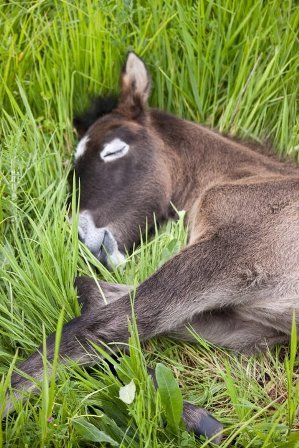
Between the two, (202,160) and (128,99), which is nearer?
(202,160)

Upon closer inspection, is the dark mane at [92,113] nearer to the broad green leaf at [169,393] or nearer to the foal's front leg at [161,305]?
the foal's front leg at [161,305]

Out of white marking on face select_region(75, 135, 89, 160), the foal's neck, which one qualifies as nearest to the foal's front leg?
the foal's neck

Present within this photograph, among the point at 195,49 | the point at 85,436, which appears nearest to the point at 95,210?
the point at 195,49

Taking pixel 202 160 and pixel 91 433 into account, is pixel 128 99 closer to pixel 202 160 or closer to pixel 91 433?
pixel 202 160

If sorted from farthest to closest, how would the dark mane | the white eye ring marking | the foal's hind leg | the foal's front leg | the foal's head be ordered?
the dark mane → the white eye ring marking → the foal's head → the foal's hind leg → the foal's front leg

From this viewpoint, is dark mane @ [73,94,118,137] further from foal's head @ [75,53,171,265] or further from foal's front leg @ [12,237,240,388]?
foal's front leg @ [12,237,240,388]

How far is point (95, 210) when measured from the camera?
4691 mm

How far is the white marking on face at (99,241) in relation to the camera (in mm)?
4461

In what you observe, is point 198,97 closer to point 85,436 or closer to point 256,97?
point 256,97

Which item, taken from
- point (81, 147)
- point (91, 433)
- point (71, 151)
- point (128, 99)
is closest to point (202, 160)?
point (128, 99)

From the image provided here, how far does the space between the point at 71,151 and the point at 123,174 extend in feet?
1.71

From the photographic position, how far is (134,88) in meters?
5.11

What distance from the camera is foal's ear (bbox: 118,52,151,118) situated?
505 cm

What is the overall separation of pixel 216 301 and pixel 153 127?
1811 millimetres
